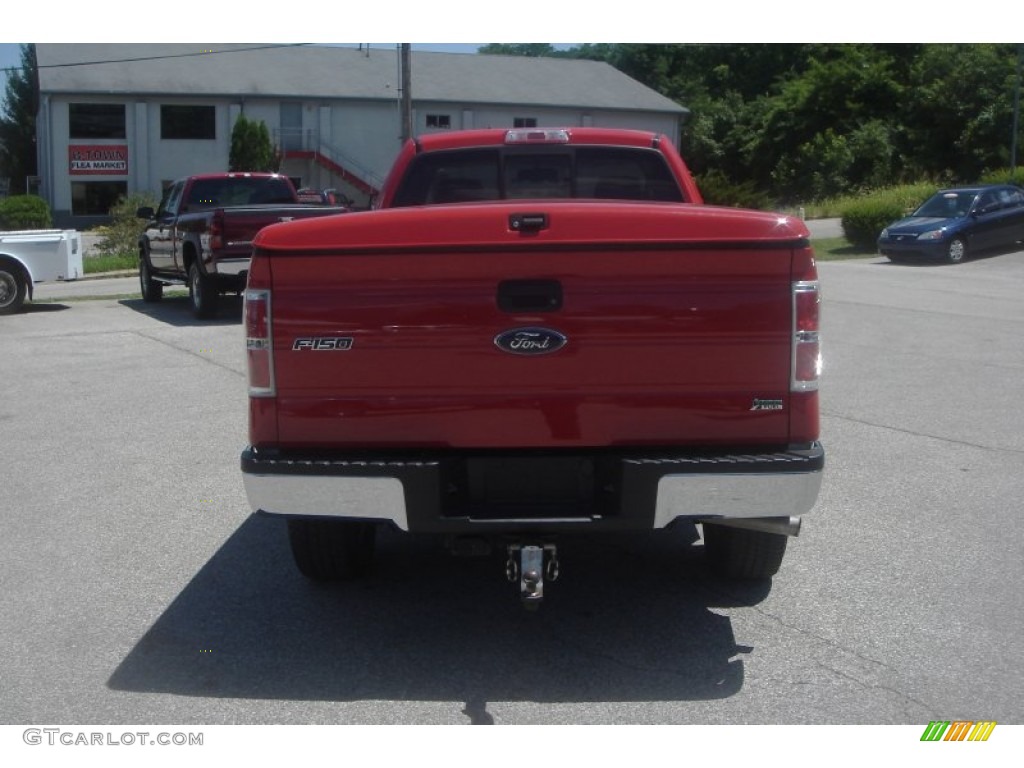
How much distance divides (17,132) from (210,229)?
5895 centimetres

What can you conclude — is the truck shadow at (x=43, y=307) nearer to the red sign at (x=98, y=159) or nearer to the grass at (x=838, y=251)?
the grass at (x=838, y=251)

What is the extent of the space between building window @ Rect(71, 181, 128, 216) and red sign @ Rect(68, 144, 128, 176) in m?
0.49

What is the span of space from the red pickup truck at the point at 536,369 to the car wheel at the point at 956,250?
77.3 ft

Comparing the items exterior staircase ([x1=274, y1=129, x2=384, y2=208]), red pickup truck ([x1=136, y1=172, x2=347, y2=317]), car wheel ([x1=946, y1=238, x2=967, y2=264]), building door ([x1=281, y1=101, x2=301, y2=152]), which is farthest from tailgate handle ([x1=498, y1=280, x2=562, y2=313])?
building door ([x1=281, y1=101, x2=301, y2=152])

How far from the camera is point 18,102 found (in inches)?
2741

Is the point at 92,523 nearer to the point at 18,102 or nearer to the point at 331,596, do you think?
the point at 331,596

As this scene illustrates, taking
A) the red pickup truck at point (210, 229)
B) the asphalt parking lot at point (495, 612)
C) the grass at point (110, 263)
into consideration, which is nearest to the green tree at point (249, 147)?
the grass at point (110, 263)

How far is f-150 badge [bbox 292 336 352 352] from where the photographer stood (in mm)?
4348

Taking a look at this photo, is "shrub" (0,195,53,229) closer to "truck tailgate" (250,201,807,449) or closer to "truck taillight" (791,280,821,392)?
"truck tailgate" (250,201,807,449)

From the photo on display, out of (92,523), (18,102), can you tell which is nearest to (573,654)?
(92,523)

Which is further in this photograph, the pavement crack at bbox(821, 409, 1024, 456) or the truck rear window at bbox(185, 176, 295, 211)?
the truck rear window at bbox(185, 176, 295, 211)

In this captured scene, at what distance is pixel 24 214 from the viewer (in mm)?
A: 41750

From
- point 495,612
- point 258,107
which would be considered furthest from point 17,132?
point 495,612

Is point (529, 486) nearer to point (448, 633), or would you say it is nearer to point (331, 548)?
point (448, 633)
